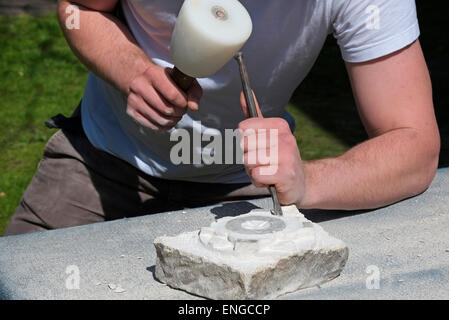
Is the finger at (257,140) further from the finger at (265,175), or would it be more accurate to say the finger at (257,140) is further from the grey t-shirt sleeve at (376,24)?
the grey t-shirt sleeve at (376,24)

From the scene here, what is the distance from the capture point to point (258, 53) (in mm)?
1830

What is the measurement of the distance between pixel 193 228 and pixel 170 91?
304 millimetres

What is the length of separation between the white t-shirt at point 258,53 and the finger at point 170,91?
0.28m

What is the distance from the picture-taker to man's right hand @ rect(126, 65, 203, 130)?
1567mm

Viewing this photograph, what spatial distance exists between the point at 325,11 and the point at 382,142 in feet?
1.06

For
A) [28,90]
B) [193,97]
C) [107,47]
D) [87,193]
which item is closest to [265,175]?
[193,97]

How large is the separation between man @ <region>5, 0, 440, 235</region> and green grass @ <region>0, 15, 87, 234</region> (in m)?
1.46

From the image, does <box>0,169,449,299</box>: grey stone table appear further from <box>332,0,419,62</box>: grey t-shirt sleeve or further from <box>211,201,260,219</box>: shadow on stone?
<box>332,0,419,62</box>: grey t-shirt sleeve

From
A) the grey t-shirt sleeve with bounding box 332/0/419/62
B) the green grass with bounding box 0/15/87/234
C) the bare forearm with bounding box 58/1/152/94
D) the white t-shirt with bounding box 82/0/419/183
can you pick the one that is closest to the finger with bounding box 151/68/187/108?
the bare forearm with bounding box 58/1/152/94

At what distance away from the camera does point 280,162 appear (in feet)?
4.94

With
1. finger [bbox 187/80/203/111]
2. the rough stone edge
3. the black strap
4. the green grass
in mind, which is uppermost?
finger [bbox 187/80/203/111]

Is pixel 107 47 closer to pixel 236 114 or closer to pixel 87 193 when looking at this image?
pixel 236 114

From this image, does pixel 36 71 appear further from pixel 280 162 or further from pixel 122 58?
pixel 280 162
